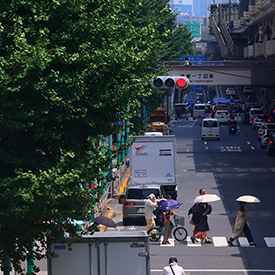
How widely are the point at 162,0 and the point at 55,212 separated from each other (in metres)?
68.9

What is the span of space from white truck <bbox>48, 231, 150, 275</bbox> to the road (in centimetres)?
477

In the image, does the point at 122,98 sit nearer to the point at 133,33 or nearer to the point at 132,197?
the point at 133,33

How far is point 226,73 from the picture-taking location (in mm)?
60250

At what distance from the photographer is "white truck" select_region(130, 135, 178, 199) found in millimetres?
32031

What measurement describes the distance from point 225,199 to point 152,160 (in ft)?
13.9

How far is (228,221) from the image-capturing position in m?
27.5

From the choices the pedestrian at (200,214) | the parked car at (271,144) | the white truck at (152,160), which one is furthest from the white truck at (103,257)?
the parked car at (271,144)

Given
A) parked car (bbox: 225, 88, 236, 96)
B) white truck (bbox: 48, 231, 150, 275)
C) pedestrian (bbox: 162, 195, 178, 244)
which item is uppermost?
white truck (bbox: 48, 231, 150, 275)

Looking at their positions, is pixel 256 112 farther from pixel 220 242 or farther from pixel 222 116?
pixel 220 242

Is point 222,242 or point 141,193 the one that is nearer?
point 222,242

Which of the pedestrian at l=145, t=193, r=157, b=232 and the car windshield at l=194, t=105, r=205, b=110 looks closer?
the pedestrian at l=145, t=193, r=157, b=232

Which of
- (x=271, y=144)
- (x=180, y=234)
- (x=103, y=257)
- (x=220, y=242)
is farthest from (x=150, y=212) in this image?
(x=271, y=144)

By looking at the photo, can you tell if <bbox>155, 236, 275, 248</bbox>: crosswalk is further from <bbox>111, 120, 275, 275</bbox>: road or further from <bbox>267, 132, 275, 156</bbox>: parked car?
<bbox>267, 132, 275, 156</bbox>: parked car

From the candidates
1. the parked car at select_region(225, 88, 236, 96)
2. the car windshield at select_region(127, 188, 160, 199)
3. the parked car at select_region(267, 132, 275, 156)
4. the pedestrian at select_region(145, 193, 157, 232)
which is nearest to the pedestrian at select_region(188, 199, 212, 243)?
the pedestrian at select_region(145, 193, 157, 232)
